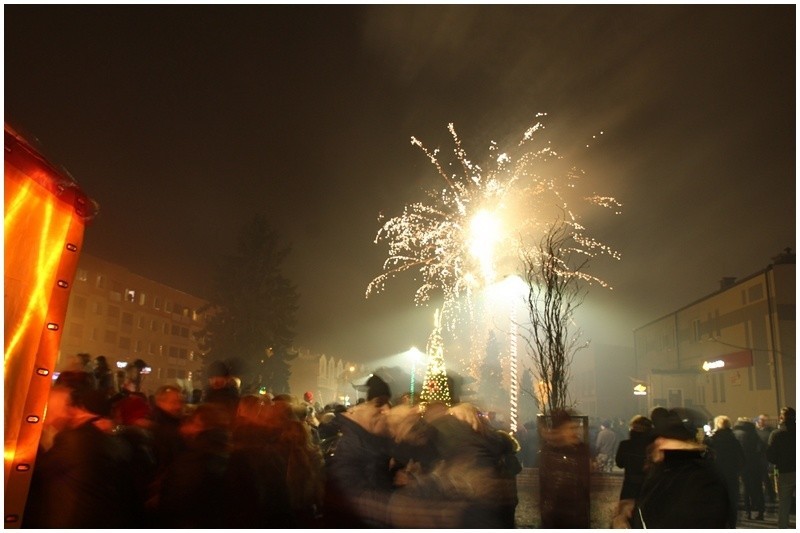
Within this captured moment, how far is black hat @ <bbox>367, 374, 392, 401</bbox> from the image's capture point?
614 centimetres

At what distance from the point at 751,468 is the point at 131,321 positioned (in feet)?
222

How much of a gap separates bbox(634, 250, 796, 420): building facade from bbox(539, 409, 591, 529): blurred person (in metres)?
22.6

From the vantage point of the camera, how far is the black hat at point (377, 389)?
20.2 ft

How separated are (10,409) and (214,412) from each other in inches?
79.3

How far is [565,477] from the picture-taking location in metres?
9.87

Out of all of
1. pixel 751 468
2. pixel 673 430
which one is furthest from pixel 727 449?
pixel 673 430

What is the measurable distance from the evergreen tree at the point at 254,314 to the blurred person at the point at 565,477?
39.4 m

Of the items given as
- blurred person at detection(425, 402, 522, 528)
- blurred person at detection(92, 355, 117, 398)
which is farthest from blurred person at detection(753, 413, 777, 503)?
blurred person at detection(92, 355, 117, 398)

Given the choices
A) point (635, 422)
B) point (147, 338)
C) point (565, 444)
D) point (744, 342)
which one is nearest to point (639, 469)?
point (635, 422)

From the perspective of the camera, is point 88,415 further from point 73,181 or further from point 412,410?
point 412,410

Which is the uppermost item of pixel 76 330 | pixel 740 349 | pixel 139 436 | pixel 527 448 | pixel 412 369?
pixel 76 330

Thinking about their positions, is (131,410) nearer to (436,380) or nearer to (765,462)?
(436,380)

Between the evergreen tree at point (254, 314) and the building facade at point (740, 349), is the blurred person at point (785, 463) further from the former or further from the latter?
the evergreen tree at point (254, 314)

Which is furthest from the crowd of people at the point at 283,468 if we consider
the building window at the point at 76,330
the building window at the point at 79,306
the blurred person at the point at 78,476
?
the building window at the point at 76,330
